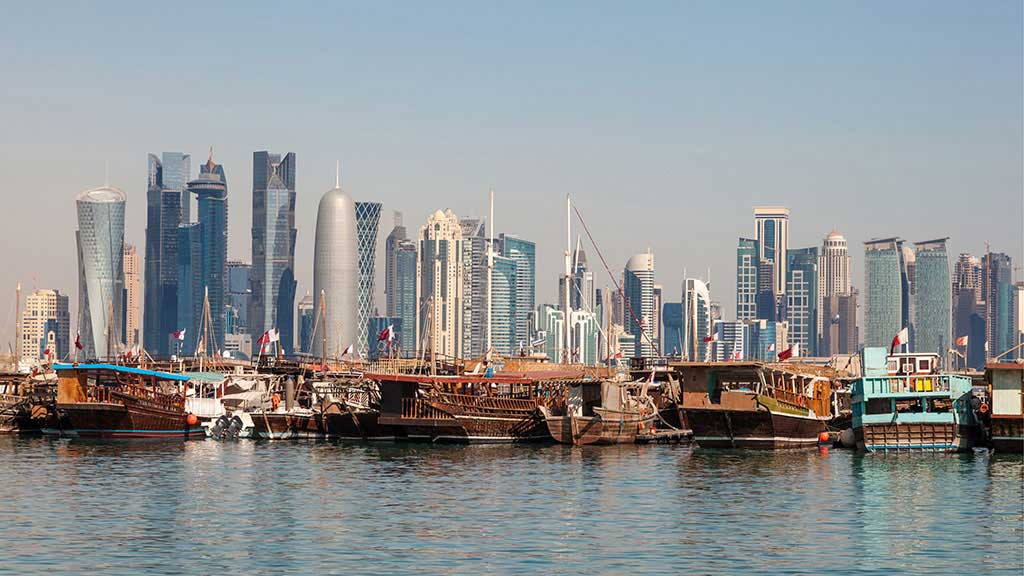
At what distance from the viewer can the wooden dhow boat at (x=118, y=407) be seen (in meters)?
107

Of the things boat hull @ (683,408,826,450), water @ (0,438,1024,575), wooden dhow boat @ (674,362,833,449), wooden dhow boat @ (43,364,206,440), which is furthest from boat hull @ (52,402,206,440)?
boat hull @ (683,408,826,450)

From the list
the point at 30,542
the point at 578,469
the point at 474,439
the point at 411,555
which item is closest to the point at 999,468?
the point at 578,469

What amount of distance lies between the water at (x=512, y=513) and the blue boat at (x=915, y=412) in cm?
180

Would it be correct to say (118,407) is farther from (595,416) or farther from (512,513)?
(512,513)

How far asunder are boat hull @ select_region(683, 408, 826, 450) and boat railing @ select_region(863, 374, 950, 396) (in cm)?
725

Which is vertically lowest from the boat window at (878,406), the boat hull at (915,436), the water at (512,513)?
the water at (512,513)

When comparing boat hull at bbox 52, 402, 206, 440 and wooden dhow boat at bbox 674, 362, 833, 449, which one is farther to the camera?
boat hull at bbox 52, 402, 206, 440

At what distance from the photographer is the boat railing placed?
8906cm

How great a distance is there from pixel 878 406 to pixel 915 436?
2803 millimetres

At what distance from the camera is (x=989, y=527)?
58031mm

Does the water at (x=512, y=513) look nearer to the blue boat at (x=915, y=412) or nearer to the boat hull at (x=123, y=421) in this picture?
the blue boat at (x=915, y=412)

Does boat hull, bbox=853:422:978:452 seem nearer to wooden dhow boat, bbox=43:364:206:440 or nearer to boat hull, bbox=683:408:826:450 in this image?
boat hull, bbox=683:408:826:450

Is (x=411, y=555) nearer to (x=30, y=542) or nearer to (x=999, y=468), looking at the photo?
(x=30, y=542)

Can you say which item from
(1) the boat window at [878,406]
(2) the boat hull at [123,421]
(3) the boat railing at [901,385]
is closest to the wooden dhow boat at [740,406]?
(1) the boat window at [878,406]
